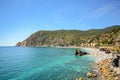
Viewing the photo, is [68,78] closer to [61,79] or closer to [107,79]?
[61,79]

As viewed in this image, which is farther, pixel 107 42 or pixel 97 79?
pixel 107 42

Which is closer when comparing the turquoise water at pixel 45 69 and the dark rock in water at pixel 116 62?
the turquoise water at pixel 45 69

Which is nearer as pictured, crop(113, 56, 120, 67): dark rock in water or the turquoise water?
the turquoise water

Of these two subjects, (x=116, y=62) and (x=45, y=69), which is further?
(x=45, y=69)

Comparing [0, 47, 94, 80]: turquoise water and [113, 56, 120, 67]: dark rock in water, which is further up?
[113, 56, 120, 67]: dark rock in water

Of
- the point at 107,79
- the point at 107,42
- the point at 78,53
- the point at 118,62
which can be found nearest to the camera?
the point at 107,79

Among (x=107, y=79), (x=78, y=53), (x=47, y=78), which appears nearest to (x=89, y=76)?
(x=107, y=79)

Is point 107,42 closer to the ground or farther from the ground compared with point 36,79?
farther from the ground

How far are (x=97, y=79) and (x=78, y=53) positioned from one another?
6168 centimetres

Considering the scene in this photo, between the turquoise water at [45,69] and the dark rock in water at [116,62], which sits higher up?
the dark rock in water at [116,62]

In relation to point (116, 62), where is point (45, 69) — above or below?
below

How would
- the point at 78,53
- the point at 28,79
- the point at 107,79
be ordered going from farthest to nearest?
the point at 78,53
the point at 28,79
the point at 107,79

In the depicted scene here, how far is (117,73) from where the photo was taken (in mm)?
38031

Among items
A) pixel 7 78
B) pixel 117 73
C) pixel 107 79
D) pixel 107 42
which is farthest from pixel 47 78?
pixel 107 42
